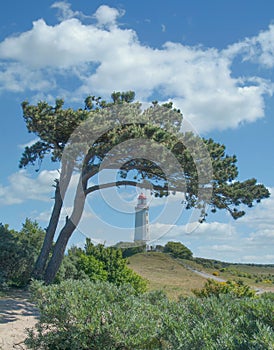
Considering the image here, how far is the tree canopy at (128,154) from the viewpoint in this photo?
11.0 metres

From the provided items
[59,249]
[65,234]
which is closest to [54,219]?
[65,234]

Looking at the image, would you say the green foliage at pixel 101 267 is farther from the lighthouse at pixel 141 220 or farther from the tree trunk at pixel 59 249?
the lighthouse at pixel 141 220

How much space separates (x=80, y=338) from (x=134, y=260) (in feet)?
78.1

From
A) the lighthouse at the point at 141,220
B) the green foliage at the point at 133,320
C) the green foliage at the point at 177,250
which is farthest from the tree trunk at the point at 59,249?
the green foliage at the point at 177,250

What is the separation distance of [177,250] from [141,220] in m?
17.2

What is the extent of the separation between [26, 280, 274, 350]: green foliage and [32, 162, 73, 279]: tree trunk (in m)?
7.49

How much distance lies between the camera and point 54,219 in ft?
43.3

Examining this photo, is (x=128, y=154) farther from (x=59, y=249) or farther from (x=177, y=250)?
(x=177, y=250)

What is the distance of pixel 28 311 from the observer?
907 cm

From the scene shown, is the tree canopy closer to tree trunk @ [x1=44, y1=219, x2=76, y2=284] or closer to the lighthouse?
tree trunk @ [x1=44, y1=219, x2=76, y2=284]

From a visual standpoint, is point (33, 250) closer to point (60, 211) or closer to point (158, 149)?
point (60, 211)

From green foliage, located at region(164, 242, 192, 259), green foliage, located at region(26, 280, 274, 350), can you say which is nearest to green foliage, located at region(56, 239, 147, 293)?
green foliage, located at region(26, 280, 274, 350)

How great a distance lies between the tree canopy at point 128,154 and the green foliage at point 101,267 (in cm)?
147

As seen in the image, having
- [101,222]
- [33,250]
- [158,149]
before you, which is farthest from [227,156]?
[33,250]
